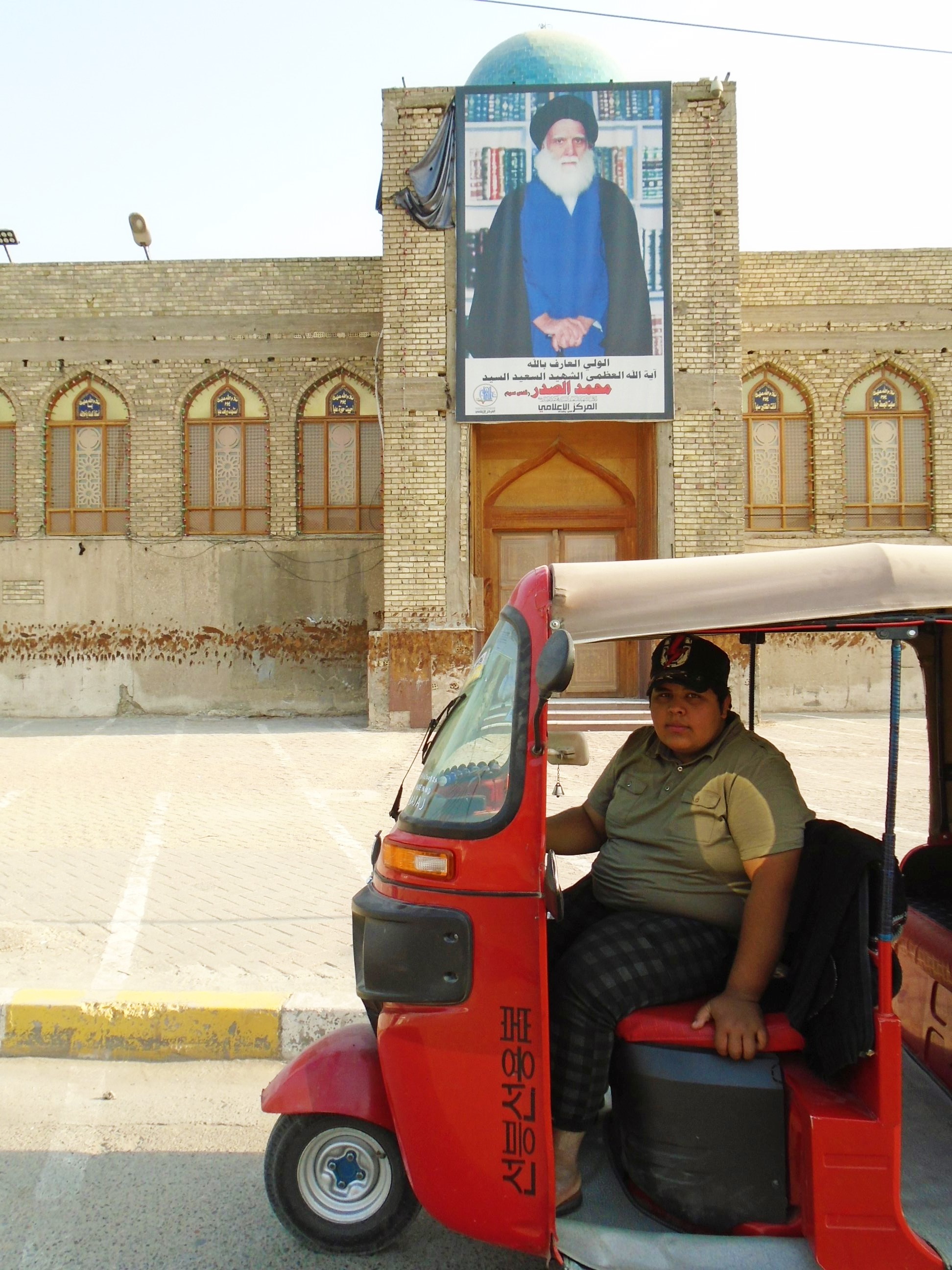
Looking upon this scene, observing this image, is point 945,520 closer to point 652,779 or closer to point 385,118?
point 385,118

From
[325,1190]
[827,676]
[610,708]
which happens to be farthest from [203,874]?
[827,676]

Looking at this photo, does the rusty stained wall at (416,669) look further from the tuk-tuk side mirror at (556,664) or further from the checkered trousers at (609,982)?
the tuk-tuk side mirror at (556,664)

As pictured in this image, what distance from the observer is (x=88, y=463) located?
707 inches

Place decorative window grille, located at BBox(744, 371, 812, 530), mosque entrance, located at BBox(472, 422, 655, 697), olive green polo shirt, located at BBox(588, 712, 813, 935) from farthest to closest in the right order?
decorative window grille, located at BBox(744, 371, 812, 530)
mosque entrance, located at BBox(472, 422, 655, 697)
olive green polo shirt, located at BBox(588, 712, 813, 935)

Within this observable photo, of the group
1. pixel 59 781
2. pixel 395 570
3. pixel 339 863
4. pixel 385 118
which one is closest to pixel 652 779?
pixel 339 863

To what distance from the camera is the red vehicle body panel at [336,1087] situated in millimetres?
2662

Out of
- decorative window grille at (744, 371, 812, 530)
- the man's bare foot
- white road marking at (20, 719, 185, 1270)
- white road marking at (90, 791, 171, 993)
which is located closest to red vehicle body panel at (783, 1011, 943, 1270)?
the man's bare foot

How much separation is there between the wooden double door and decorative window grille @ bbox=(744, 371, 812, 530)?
2612 mm

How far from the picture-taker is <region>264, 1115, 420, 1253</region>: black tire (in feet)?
8.95

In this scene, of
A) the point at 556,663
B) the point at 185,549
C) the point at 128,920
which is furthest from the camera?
the point at 185,549

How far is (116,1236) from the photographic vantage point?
2.85 metres

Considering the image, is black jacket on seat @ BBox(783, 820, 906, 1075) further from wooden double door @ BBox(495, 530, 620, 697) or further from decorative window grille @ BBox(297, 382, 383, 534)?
decorative window grille @ BBox(297, 382, 383, 534)

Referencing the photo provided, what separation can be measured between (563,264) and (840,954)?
1362 centimetres

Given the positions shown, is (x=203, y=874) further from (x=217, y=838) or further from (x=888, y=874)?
(x=888, y=874)
